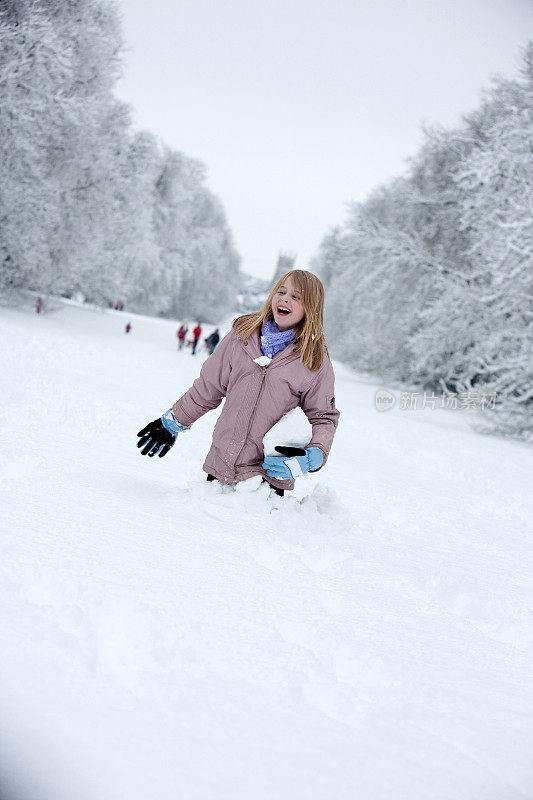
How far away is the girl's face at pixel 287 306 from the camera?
9.57 ft

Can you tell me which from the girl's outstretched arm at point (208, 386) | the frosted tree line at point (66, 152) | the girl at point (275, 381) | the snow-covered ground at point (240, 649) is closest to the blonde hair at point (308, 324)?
the girl at point (275, 381)

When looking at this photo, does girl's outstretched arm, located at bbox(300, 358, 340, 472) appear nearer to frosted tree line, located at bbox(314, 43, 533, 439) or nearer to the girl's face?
the girl's face

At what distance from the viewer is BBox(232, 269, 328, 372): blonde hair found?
115 inches

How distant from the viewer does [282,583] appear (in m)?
2.35

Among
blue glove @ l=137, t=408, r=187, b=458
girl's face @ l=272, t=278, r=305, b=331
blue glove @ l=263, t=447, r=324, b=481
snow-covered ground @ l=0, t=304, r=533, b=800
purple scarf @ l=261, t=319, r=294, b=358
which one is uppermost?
girl's face @ l=272, t=278, r=305, b=331

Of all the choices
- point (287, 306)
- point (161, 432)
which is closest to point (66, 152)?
point (161, 432)

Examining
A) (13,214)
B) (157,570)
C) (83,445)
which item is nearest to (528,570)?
(157,570)

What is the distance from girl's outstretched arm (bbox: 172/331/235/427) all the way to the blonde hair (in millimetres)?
150

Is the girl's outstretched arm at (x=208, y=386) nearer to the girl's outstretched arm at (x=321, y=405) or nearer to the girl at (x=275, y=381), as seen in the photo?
the girl at (x=275, y=381)

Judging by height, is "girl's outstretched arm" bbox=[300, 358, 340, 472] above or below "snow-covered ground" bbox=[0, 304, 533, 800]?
above

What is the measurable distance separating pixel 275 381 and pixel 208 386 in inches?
16.5

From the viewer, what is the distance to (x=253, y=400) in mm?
2910

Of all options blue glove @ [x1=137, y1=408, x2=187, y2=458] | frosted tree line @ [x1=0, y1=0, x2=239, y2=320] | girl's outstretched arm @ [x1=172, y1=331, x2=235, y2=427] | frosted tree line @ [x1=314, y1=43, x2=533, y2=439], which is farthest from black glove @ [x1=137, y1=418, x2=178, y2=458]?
frosted tree line @ [x1=0, y1=0, x2=239, y2=320]

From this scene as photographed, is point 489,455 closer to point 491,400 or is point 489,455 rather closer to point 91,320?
point 491,400
